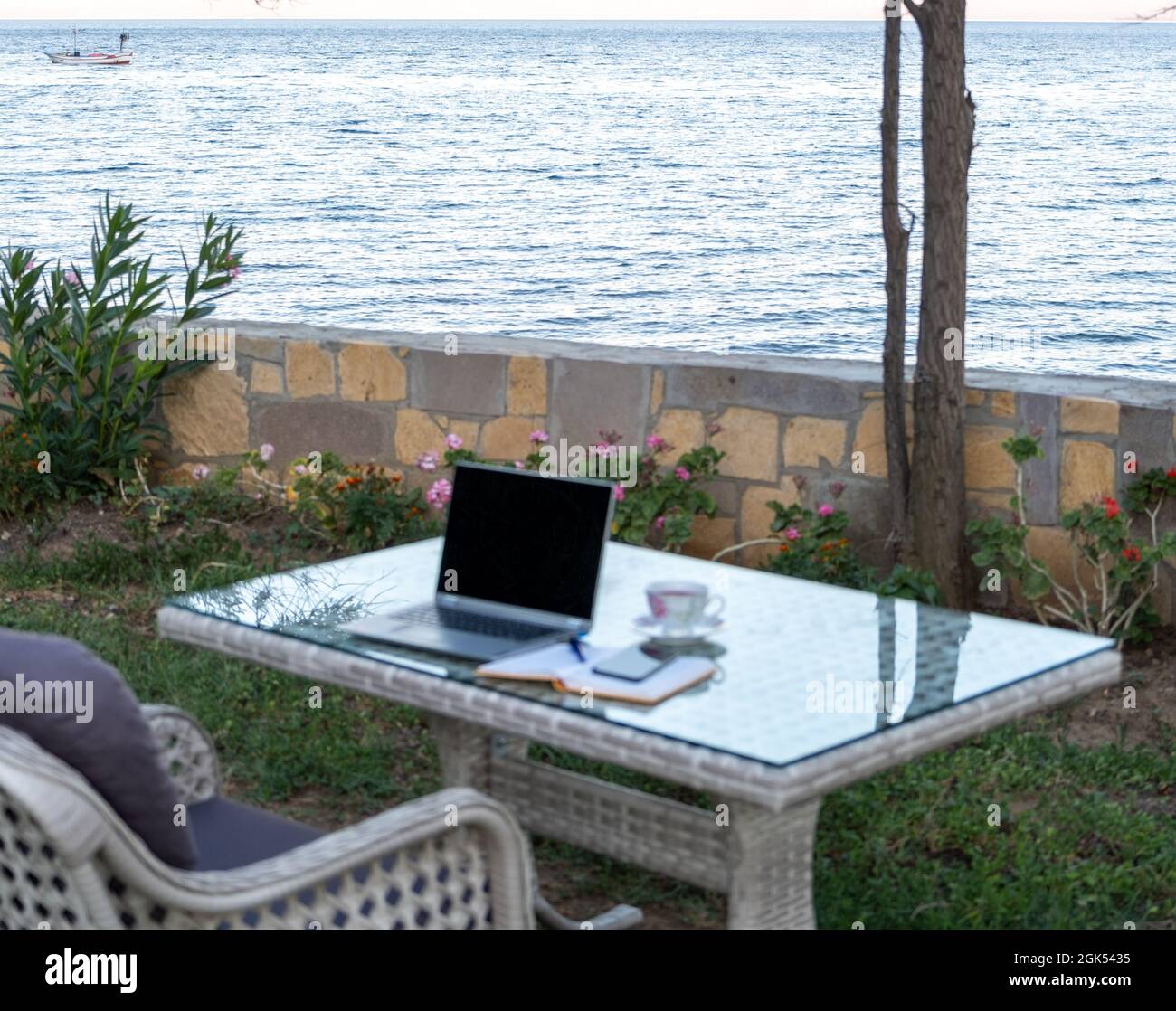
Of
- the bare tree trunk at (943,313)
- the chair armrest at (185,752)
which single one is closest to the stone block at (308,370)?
the bare tree trunk at (943,313)

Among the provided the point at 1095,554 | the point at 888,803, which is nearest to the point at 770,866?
the point at 888,803

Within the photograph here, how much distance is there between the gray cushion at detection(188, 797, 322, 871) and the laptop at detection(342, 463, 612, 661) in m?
0.37

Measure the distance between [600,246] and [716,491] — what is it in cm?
2428

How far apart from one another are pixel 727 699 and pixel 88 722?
98cm

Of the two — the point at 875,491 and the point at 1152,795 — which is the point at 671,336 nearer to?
the point at 875,491

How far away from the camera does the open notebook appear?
2.46 meters

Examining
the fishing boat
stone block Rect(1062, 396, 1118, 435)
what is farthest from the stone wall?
the fishing boat

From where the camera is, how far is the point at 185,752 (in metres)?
2.71

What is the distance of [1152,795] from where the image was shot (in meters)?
3.66

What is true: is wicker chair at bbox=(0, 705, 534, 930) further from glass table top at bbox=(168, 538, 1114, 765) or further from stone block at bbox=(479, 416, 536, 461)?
stone block at bbox=(479, 416, 536, 461)

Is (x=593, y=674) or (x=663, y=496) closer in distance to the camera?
(x=593, y=674)

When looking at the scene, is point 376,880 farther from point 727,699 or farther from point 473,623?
point 473,623
